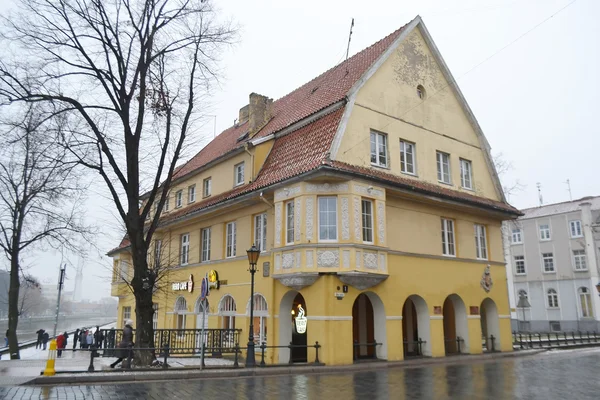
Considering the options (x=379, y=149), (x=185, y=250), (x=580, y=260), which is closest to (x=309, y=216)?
(x=379, y=149)

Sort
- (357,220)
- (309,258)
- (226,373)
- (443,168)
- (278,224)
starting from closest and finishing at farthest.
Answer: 1. (226,373)
2. (309,258)
3. (357,220)
4. (278,224)
5. (443,168)

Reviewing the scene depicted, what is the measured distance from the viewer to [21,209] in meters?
26.0

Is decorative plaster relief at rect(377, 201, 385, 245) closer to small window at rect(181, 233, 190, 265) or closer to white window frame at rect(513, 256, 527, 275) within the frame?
small window at rect(181, 233, 190, 265)

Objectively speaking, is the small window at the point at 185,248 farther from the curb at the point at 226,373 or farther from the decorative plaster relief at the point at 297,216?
the curb at the point at 226,373

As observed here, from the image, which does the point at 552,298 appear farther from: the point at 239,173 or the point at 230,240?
the point at 239,173

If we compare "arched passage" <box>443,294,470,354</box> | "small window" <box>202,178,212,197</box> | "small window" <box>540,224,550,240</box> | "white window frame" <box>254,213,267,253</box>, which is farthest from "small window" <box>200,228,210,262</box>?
"small window" <box>540,224,550,240</box>

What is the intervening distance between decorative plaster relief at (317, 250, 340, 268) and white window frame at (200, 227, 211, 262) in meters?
9.59

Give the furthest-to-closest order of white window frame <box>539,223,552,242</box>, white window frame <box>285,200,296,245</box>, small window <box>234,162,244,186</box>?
1. white window frame <box>539,223,552,242</box>
2. small window <box>234,162,244,186</box>
3. white window frame <box>285,200,296,245</box>

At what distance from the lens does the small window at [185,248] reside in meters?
26.9

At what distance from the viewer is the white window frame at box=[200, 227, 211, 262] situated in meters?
25.2

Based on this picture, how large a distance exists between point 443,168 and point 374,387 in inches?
535

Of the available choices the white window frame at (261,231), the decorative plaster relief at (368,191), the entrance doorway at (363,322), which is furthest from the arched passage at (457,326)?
the white window frame at (261,231)

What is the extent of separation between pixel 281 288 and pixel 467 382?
26.7ft

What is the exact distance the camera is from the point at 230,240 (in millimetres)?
23391
